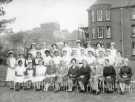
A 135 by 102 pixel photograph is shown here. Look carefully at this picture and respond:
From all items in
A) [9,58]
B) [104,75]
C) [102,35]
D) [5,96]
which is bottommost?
[5,96]

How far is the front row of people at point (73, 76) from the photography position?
3.30m

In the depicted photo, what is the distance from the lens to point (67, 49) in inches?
139

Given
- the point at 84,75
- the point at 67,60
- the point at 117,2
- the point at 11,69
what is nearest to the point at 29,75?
the point at 11,69

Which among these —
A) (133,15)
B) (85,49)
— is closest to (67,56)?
(85,49)

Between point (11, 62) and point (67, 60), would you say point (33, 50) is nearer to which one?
point (11, 62)

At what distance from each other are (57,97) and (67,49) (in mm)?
702

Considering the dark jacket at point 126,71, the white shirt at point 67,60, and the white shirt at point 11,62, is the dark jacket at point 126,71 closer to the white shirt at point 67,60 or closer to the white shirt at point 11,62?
the white shirt at point 67,60

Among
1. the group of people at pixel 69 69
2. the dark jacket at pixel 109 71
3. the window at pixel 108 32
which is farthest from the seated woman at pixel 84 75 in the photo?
the window at pixel 108 32

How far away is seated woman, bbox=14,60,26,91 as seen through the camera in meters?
3.55

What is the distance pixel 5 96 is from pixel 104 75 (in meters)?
1.23

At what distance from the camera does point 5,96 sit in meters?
3.21

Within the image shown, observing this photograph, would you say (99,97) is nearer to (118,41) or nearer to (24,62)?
(118,41)

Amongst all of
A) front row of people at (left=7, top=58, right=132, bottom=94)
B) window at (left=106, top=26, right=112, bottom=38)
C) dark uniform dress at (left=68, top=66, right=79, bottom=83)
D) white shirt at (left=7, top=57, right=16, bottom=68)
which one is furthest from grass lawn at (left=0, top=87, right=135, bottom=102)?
window at (left=106, top=26, right=112, bottom=38)

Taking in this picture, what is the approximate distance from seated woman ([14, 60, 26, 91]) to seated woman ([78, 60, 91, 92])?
76 centimetres
